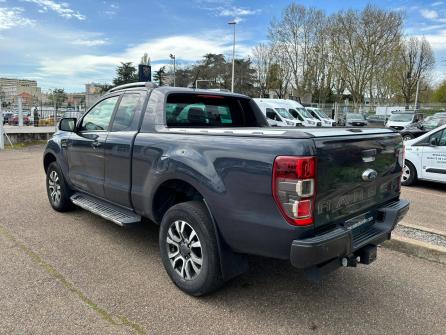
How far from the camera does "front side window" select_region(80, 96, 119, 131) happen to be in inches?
182

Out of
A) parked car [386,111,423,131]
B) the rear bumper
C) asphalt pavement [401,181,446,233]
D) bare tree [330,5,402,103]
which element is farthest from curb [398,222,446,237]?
bare tree [330,5,402,103]

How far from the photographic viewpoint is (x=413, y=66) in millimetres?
54562

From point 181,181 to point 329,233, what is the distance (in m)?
1.38

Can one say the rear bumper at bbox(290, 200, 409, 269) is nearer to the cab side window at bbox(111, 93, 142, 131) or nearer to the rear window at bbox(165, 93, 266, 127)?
the rear window at bbox(165, 93, 266, 127)

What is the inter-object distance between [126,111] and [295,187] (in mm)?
2505

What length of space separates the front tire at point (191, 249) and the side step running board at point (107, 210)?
56cm

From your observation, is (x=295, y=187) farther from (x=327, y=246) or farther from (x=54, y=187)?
(x=54, y=187)

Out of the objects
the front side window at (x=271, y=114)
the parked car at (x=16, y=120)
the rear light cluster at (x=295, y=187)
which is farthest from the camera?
the front side window at (x=271, y=114)

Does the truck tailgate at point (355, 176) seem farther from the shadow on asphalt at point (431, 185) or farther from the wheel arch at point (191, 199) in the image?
the shadow on asphalt at point (431, 185)

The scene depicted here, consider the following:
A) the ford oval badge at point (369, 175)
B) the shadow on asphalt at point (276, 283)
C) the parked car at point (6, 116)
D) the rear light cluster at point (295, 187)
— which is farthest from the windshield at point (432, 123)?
the parked car at point (6, 116)

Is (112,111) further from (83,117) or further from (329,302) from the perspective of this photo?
(329,302)

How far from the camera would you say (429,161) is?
8.21 meters

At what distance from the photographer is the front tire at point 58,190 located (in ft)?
18.0

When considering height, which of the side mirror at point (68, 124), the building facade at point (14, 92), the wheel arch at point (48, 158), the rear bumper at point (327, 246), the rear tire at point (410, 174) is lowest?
the rear tire at point (410, 174)
